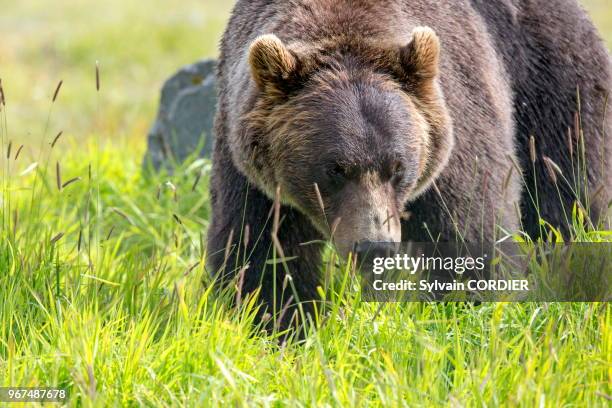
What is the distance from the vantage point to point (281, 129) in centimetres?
463

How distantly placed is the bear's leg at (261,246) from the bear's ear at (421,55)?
0.94m

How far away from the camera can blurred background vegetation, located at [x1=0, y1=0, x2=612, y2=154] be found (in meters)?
13.2

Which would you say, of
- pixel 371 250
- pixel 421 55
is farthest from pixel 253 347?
pixel 421 55

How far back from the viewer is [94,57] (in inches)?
624

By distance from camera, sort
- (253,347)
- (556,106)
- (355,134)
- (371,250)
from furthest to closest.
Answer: (556,106) → (355,134) → (371,250) → (253,347)

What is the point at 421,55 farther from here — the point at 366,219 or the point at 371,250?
the point at 371,250

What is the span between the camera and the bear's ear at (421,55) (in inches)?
179

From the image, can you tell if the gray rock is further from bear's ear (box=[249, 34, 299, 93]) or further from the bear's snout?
the bear's snout

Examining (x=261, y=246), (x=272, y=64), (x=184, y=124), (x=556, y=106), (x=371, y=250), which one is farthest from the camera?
(x=184, y=124)

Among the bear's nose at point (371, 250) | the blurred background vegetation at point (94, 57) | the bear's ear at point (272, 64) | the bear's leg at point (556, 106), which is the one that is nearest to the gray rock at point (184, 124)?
the blurred background vegetation at point (94, 57)

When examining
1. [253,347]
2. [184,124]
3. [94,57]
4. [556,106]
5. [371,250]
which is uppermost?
[94,57]

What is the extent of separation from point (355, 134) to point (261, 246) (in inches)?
34.2

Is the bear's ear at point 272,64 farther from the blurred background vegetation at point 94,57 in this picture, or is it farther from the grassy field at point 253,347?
the blurred background vegetation at point 94,57

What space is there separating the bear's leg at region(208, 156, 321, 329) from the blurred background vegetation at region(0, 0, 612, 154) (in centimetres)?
581
